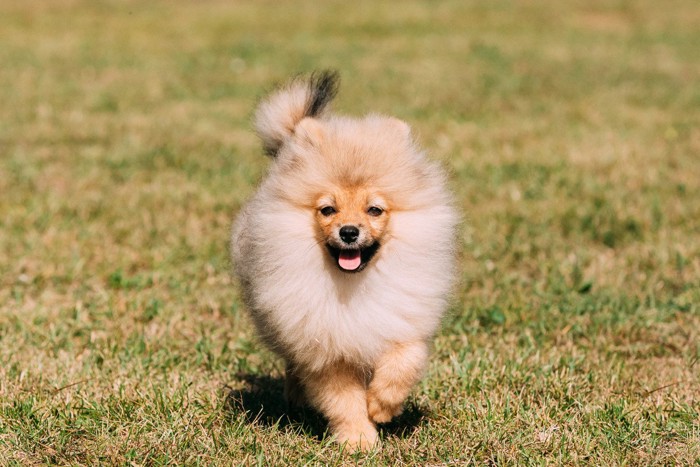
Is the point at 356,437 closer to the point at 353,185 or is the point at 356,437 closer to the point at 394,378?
the point at 394,378

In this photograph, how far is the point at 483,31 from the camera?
65.1 ft

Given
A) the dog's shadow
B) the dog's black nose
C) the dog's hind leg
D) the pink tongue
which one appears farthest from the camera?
the dog's shadow

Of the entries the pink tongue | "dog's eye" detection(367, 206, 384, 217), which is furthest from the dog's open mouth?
"dog's eye" detection(367, 206, 384, 217)

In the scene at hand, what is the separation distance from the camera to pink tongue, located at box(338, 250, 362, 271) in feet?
12.2

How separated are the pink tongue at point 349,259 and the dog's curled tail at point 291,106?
0.86 metres

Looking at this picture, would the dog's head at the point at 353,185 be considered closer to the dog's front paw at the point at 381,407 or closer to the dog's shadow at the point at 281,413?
the dog's front paw at the point at 381,407

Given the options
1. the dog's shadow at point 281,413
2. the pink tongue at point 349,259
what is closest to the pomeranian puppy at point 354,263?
the pink tongue at point 349,259

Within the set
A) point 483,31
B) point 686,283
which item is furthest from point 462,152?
point 483,31

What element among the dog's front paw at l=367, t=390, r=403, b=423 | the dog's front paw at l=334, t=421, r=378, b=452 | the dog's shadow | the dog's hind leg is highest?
the dog's hind leg

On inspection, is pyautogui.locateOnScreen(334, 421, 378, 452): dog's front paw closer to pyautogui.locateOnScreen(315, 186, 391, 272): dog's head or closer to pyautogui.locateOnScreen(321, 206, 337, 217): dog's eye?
pyautogui.locateOnScreen(315, 186, 391, 272): dog's head

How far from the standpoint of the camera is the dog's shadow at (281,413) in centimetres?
427

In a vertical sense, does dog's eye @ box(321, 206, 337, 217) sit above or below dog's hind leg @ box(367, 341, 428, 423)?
above

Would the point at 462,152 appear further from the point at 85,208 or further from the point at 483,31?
the point at 483,31

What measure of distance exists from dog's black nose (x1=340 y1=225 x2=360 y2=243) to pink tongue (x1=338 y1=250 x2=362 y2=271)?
0.38 feet
